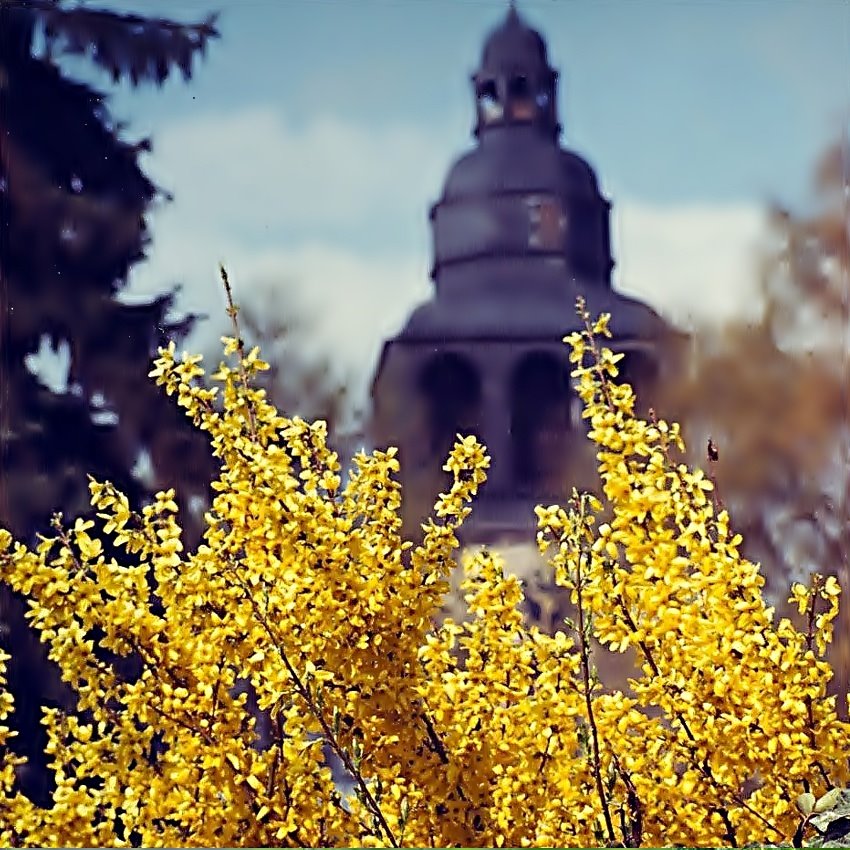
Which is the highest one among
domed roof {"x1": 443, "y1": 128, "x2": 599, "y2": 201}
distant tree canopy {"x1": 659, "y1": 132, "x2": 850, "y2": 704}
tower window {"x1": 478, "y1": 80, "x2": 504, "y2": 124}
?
tower window {"x1": 478, "y1": 80, "x2": 504, "y2": 124}

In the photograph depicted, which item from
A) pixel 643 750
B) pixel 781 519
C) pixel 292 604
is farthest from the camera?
pixel 781 519

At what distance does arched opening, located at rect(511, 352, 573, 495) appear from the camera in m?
2.81

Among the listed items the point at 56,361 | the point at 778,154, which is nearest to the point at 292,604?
the point at 56,361

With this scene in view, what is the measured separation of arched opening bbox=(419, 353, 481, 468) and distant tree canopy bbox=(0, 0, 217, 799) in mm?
510

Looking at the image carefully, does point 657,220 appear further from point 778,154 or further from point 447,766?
point 447,766

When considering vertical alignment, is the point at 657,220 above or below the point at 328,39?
below

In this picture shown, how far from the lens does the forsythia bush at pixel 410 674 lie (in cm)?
232

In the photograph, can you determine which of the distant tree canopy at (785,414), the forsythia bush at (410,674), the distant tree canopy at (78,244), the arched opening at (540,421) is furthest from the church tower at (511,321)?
the distant tree canopy at (78,244)

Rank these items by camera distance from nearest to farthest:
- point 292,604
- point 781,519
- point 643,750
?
point 292,604 → point 643,750 → point 781,519

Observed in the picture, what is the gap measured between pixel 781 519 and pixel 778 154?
78 cm

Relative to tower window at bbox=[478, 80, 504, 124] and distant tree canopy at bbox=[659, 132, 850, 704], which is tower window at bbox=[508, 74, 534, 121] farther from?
distant tree canopy at bbox=[659, 132, 850, 704]

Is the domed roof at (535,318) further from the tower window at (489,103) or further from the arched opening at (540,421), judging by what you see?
the tower window at (489,103)

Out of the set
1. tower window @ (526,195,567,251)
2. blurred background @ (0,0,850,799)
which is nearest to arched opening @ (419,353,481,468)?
blurred background @ (0,0,850,799)

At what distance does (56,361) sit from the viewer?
2914 mm
